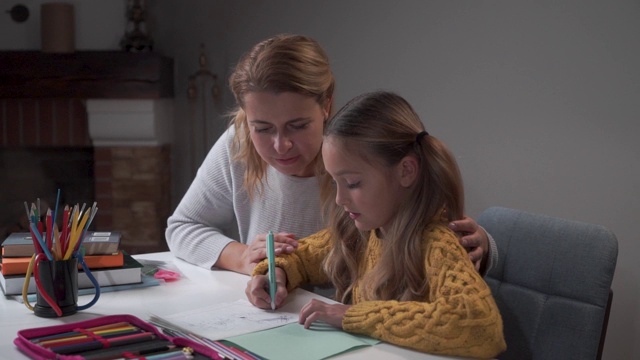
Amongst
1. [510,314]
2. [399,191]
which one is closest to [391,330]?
[399,191]

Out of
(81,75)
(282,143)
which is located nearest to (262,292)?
(282,143)

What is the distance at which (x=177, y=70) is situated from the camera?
3758 millimetres

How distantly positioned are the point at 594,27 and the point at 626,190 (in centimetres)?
46

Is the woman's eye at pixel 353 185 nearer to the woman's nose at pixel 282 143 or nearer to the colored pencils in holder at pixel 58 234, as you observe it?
Answer: the woman's nose at pixel 282 143

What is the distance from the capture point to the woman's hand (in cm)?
144

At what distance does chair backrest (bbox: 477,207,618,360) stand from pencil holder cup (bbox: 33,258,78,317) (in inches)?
31.7

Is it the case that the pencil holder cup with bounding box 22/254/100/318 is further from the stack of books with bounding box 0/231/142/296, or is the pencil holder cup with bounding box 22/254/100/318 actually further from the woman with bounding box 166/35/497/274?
the woman with bounding box 166/35/497/274

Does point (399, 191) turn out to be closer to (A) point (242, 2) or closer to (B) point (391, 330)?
(B) point (391, 330)

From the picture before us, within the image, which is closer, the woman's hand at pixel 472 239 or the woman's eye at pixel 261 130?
the woman's hand at pixel 472 239

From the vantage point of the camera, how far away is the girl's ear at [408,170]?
1370 mm

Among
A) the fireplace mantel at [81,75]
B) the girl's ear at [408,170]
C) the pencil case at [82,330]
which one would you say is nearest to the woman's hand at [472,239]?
the girl's ear at [408,170]

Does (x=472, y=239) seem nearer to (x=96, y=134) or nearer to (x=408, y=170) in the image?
(x=408, y=170)

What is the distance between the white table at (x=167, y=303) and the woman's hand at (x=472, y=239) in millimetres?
296

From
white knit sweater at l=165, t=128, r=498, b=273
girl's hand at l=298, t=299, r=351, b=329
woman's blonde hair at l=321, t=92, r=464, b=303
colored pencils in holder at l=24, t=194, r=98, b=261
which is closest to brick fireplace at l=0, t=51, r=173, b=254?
white knit sweater at l=165, t=128, r=498, b=273
